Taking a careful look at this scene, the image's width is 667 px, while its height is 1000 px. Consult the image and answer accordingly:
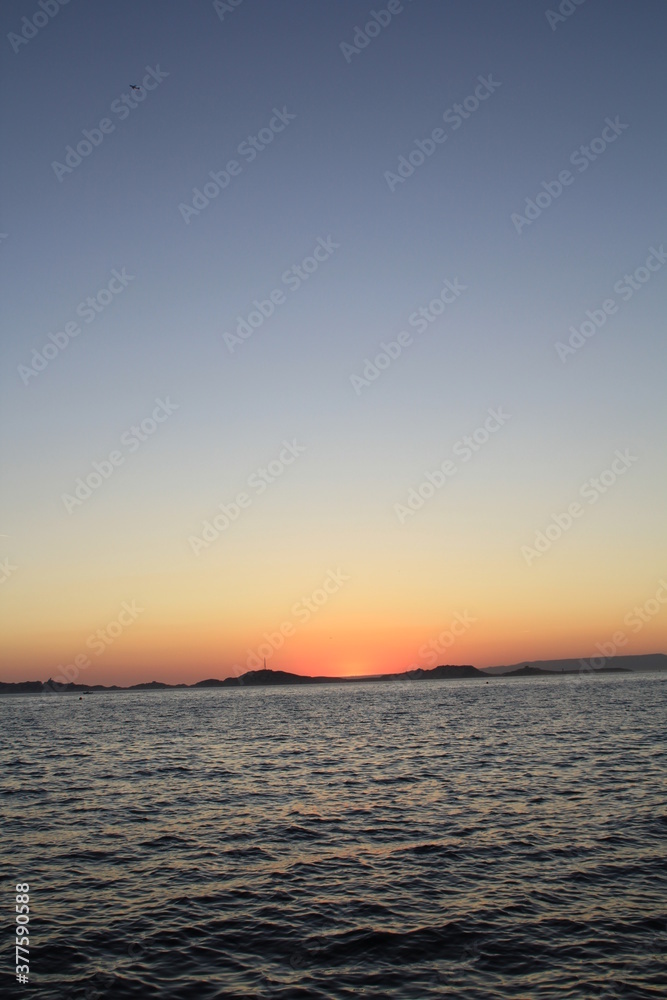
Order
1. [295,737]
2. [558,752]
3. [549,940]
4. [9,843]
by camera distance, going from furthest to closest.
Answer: [295,737] < [558,752] < [9,843] < [549,940]

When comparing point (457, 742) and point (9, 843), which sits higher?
point (9, 843)

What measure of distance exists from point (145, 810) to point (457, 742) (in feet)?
123

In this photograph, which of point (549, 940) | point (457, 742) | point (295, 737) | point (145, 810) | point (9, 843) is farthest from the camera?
point (295, 737)

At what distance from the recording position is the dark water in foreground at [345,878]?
16.5 meters

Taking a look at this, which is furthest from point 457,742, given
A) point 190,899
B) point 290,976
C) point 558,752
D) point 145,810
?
point 290,976

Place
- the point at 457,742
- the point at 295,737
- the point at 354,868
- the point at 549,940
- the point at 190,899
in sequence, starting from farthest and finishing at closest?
the point at 295,737
the point at 457,742
the point at 354,868
the point at 190,899
the point at 549,940

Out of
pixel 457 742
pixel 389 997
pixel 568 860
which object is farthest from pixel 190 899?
pixel 457 742

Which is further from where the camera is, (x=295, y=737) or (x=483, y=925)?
(x=295, y=737)

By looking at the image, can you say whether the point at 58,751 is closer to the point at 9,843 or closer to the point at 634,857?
the point at 9,843

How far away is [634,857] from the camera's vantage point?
2523 centimetres

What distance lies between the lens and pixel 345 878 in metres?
24.0

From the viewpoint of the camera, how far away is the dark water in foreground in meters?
16.5

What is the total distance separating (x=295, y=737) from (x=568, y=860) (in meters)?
54.3

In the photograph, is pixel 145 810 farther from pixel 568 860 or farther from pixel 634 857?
pixel 634 857
